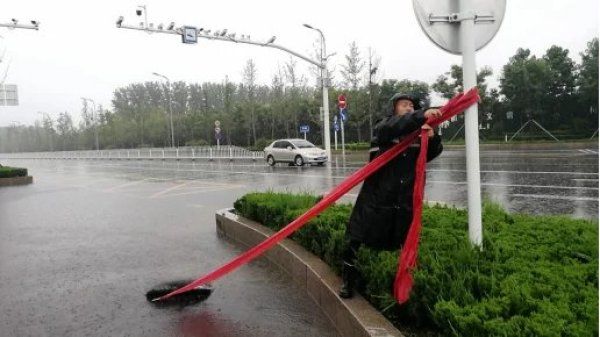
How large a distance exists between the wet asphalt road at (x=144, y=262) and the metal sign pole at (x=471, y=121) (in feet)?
4.31

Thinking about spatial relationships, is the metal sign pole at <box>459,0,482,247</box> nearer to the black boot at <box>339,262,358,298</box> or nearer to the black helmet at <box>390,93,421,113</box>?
the black helmet at <box>390,93,421,113</box>

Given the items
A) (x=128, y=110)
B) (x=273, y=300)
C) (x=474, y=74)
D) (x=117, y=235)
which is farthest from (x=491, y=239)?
(x=128, y=110)

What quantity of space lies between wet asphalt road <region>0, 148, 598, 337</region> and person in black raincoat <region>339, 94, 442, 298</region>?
844 mm

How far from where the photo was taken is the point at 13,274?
549cm

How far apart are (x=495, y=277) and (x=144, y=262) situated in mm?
4136

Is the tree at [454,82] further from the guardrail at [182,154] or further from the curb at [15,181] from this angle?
the curb at [15,181]

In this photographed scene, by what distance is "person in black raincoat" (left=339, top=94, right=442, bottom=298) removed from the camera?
3.29 m

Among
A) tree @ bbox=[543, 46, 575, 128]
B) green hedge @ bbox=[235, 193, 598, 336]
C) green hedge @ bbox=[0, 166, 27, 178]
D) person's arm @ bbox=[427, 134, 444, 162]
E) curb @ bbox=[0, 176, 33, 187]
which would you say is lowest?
curb @ bbox=[0, 176, 33, 187]

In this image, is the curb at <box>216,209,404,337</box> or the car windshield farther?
the car windshield

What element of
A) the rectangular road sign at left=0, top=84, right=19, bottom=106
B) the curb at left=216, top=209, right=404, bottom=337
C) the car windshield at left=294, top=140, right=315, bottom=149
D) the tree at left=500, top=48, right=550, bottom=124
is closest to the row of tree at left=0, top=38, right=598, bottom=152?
the tree at left=500, top=48, right=550, bottom=124

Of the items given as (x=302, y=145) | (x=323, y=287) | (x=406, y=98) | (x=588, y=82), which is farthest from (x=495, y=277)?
(x=588, y=82)

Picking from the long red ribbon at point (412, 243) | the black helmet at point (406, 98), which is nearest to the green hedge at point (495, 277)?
the long red ribbon at point (412, 243)

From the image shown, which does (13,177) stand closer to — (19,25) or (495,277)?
(19,25)

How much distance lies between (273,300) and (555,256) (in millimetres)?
2236
